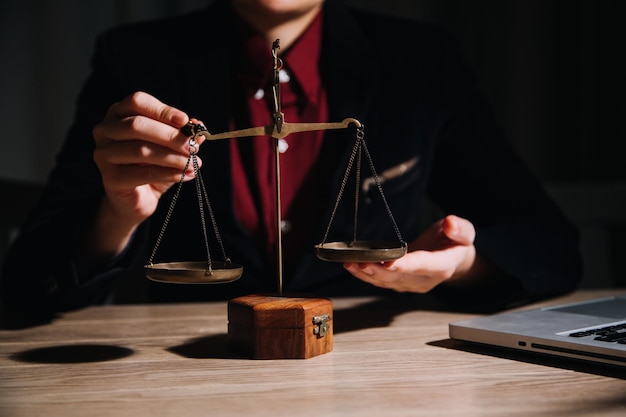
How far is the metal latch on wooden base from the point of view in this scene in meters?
0.89

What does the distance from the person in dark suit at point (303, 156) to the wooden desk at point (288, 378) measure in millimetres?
294

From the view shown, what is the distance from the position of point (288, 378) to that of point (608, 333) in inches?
14.6

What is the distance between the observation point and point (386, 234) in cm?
156

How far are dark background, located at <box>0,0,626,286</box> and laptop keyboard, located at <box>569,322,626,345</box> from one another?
5.04 feet

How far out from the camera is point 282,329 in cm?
89

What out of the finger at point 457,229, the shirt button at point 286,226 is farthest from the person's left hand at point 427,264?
the shirt button at point 286,226

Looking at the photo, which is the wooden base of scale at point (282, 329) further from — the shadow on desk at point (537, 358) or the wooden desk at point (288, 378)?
the shadow on desk at point (537, 358)

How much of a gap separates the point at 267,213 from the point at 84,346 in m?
0.61

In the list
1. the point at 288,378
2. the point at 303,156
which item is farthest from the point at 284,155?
the point at 288,378

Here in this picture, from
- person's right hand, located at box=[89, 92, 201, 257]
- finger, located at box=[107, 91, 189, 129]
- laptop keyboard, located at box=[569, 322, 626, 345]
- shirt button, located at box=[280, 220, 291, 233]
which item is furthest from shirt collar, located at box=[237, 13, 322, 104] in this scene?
laptop keyboard, located at box=[569, 322, 626, 345]

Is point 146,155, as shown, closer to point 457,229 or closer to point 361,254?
point 361,254

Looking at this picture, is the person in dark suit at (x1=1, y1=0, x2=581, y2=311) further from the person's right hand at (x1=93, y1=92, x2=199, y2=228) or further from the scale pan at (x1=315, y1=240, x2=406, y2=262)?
the scale pan at (x1=315, y1=240, x2=406, y2=262)

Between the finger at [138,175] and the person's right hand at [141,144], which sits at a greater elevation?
the person's right hand at [141,144]

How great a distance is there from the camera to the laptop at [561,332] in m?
0.81
